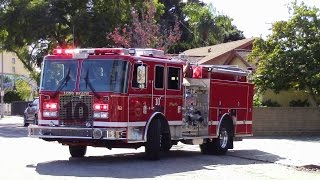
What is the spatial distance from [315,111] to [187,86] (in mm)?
13811

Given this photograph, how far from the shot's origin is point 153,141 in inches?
589

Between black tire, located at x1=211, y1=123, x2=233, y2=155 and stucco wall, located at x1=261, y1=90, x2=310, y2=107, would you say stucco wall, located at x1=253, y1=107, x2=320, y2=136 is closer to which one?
stucco wall, located at x1=261, y1=90, x2=310, y2=107

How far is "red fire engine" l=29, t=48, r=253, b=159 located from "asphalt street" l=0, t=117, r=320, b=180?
23.6 inches

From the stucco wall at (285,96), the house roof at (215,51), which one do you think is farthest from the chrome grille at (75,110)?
the house roof at (215,51)

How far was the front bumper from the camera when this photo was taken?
14039 mm

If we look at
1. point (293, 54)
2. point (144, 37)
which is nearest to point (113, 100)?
point (293, 54)

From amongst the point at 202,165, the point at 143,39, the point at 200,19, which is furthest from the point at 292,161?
the point at 200,19

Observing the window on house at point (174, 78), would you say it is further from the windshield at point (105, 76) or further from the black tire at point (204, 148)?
the black tire at point (204, 148)

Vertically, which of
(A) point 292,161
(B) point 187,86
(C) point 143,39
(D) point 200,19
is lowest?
(A) point 292,161

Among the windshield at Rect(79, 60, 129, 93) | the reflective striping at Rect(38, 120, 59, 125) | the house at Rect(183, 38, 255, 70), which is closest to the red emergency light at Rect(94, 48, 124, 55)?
the windshield at Rect(79, 60, 129, 93)

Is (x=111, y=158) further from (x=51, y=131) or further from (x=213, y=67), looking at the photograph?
(x=213, y=67)

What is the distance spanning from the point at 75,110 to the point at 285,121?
15849 mm

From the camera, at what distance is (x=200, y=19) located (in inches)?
2328

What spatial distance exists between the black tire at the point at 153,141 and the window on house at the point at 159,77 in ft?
3.15
